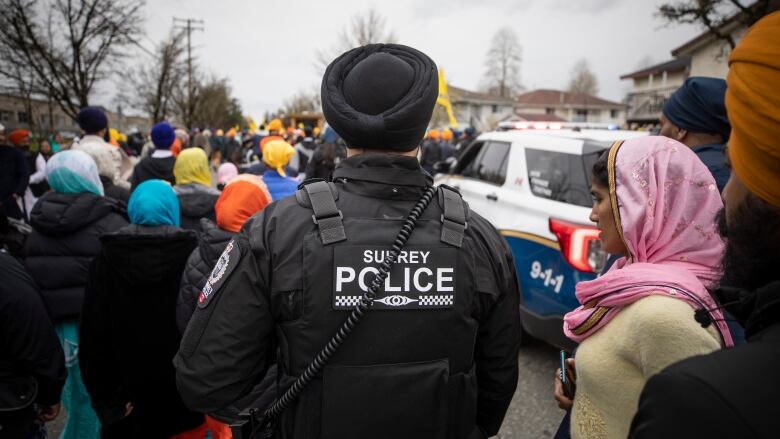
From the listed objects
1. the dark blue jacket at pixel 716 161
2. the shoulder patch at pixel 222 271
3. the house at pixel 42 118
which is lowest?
the shoulder patch at pixel 222 271

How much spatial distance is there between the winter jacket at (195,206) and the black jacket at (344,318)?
7.48 ft

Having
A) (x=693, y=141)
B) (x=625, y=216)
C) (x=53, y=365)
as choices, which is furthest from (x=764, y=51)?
(x=53, y=365)

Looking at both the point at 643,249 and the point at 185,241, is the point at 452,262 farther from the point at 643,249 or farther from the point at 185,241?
the point at 185,241

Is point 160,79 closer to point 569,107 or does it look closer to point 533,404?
point 533,404

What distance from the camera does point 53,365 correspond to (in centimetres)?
→ 212

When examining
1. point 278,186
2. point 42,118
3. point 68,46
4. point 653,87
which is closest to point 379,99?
point 278,186

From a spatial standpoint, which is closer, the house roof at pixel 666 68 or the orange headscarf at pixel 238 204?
the orange headscarf at pixel 238 204

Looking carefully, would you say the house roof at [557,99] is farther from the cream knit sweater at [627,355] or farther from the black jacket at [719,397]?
the black jacket at [719,397]

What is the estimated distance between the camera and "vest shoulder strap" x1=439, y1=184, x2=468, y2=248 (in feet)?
4.66

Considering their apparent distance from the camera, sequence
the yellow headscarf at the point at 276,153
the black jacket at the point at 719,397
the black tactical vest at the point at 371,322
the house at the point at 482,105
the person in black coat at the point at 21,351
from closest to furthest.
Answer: the black jacket at the point at 719,397
the black tactical vest at the point at 371,322
the person in black coat at the point at 21,351
the yellow headscarf at the point at 276,153
the house at the point at 482,105

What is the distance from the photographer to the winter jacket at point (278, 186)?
4.38 meters

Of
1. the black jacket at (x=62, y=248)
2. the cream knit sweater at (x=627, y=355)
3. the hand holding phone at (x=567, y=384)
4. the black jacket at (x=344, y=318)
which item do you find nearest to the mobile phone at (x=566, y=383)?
the hand holding phone at (x=567, y=384)

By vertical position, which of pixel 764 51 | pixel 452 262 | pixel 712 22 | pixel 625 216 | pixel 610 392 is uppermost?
pixel 712 22

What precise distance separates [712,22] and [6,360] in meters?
13.6
